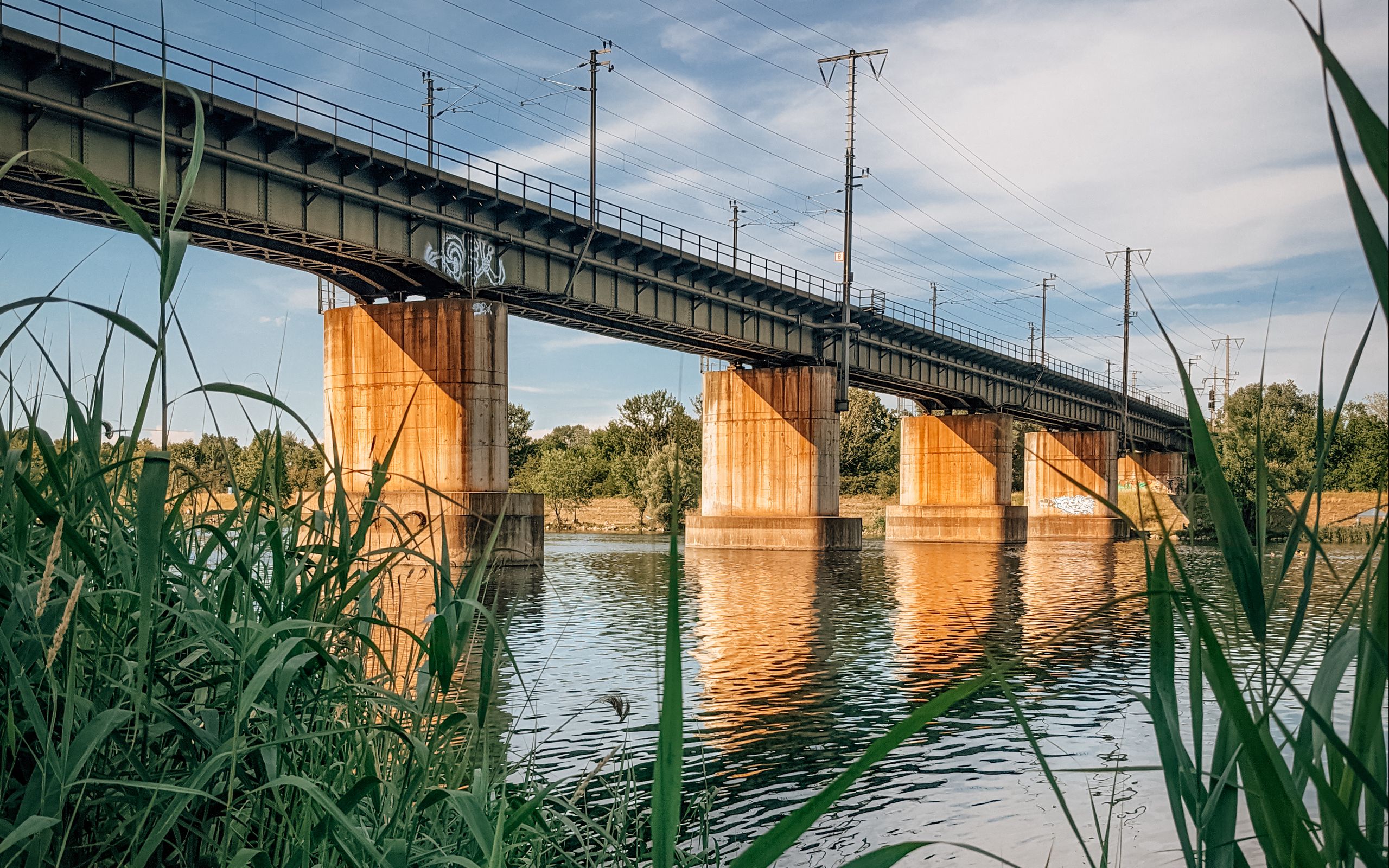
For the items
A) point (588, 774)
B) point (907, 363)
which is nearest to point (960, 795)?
point (588, 774)

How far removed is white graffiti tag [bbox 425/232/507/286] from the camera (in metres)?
33.3

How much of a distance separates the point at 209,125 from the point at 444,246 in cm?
863

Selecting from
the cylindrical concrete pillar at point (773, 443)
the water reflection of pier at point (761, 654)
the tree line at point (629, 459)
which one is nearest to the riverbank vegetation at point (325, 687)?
the water reflection of pier at point (761, 654)

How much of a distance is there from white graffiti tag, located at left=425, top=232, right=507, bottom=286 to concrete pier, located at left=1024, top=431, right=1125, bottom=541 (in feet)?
169

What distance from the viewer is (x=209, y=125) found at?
25891 mm

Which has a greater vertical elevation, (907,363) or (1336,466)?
(907,363)

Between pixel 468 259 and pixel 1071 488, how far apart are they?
6190 centimetres

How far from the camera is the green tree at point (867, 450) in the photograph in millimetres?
101375

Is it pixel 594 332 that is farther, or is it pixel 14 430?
pixel 594 332

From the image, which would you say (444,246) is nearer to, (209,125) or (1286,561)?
(209,125)

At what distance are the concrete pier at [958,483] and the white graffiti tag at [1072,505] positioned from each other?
1566 centimetres

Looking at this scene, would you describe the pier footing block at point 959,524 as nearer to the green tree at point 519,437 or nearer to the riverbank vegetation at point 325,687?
the green tree at point 519,437

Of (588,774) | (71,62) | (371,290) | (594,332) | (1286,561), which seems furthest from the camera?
(594,332)

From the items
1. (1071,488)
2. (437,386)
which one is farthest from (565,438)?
(437,386)
